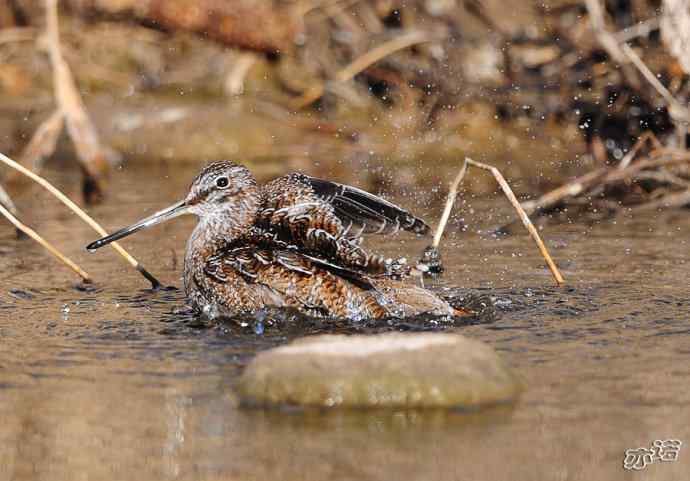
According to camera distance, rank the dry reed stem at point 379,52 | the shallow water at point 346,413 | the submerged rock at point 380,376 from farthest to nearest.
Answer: the dry reed stem at point 379,52
the submerged rock at point 380,376
the shallow water at point 346,413

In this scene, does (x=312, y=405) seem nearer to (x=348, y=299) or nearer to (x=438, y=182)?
(x=348, y=299)

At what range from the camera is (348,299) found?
618cm

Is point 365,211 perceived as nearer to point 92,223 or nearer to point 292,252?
point 292,252

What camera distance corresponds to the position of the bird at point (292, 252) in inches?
242

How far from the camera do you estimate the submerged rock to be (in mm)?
4602

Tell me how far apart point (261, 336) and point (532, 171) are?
16.0 ft

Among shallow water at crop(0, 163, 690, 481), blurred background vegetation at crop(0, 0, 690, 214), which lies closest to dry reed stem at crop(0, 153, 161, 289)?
shallow water at crop(0, 163, 690, 481)

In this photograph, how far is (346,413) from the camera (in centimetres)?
457

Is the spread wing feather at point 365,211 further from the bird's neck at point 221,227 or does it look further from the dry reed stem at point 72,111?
the dry reed stem at point 72,111

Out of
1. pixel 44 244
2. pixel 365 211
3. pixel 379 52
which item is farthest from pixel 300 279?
pixel 379 52

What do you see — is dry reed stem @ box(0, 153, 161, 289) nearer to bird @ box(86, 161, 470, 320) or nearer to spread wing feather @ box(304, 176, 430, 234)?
bird @ box(86, 161, 470, 320)

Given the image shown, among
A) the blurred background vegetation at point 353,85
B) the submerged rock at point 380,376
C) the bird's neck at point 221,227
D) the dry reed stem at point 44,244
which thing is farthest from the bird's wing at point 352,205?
the blurred background vegetation at point 353,85

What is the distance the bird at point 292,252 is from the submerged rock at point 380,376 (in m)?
→ 1.27

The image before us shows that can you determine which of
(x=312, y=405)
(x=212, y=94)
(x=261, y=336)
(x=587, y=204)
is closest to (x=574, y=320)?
(x=261, y=336)
